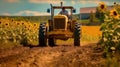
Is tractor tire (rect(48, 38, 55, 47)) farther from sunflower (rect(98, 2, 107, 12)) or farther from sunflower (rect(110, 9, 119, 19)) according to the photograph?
sunflower (rect(110, 9, 119, 19))

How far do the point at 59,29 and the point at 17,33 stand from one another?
2.75 m

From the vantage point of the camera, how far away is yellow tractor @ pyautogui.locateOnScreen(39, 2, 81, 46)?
21172 millimetres

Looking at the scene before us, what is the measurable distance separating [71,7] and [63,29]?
47.1 inches

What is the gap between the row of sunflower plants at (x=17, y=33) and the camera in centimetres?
2272

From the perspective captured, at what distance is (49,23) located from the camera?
73.3ft

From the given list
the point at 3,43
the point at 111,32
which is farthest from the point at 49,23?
the point at 111,32

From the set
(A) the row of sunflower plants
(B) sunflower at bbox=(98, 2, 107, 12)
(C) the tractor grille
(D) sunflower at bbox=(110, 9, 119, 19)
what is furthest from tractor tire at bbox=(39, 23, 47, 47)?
(D) sunflower at bbox=(110, 9, 119, 19)

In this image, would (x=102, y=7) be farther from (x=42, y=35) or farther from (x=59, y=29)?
(x=59, y=29)

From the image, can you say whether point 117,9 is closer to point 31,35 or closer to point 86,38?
point 31,35

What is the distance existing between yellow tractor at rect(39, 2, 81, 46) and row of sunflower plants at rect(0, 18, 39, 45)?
62.5 inches

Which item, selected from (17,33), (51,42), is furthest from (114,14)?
(17,33)

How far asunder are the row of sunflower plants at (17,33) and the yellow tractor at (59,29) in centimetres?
159

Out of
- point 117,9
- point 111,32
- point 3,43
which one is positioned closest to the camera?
point 111,32

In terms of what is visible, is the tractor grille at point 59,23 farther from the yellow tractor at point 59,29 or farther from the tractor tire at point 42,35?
the tractor tire at point 42,35
